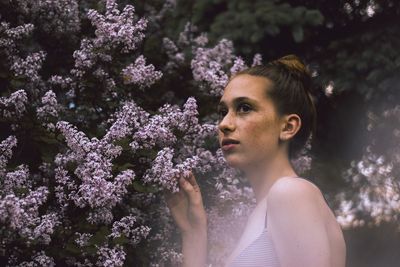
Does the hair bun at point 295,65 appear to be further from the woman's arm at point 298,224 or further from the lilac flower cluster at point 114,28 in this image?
the lilac flower cluster at point 114,28

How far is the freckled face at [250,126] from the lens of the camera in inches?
93.1

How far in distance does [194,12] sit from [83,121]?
10.6ft

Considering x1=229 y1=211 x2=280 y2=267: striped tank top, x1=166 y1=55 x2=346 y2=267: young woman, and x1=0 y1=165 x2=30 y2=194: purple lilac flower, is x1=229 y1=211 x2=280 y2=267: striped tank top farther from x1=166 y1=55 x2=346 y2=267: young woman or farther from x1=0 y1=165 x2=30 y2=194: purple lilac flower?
x1=0 y1=165 x2=30 y2=194: purple lilac flower

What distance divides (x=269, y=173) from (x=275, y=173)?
2cm

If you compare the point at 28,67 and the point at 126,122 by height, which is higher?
the point at 28,67

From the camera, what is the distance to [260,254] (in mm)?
2170

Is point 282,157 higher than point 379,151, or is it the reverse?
point 379,151

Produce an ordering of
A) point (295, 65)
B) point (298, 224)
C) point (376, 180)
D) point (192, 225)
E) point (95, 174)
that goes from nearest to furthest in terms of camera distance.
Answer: point (298, 224), point (295, 65), point (192, 225), point (95, 174), point (376, 180)

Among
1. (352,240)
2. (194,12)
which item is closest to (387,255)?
(352,240)

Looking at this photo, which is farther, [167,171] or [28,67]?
[28,67]

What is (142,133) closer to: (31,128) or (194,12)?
(31,128)

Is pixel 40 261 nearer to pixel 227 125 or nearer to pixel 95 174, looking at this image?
pixel 95 174

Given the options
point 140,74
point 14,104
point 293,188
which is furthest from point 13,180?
point 293,188

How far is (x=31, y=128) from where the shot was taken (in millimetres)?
4223
